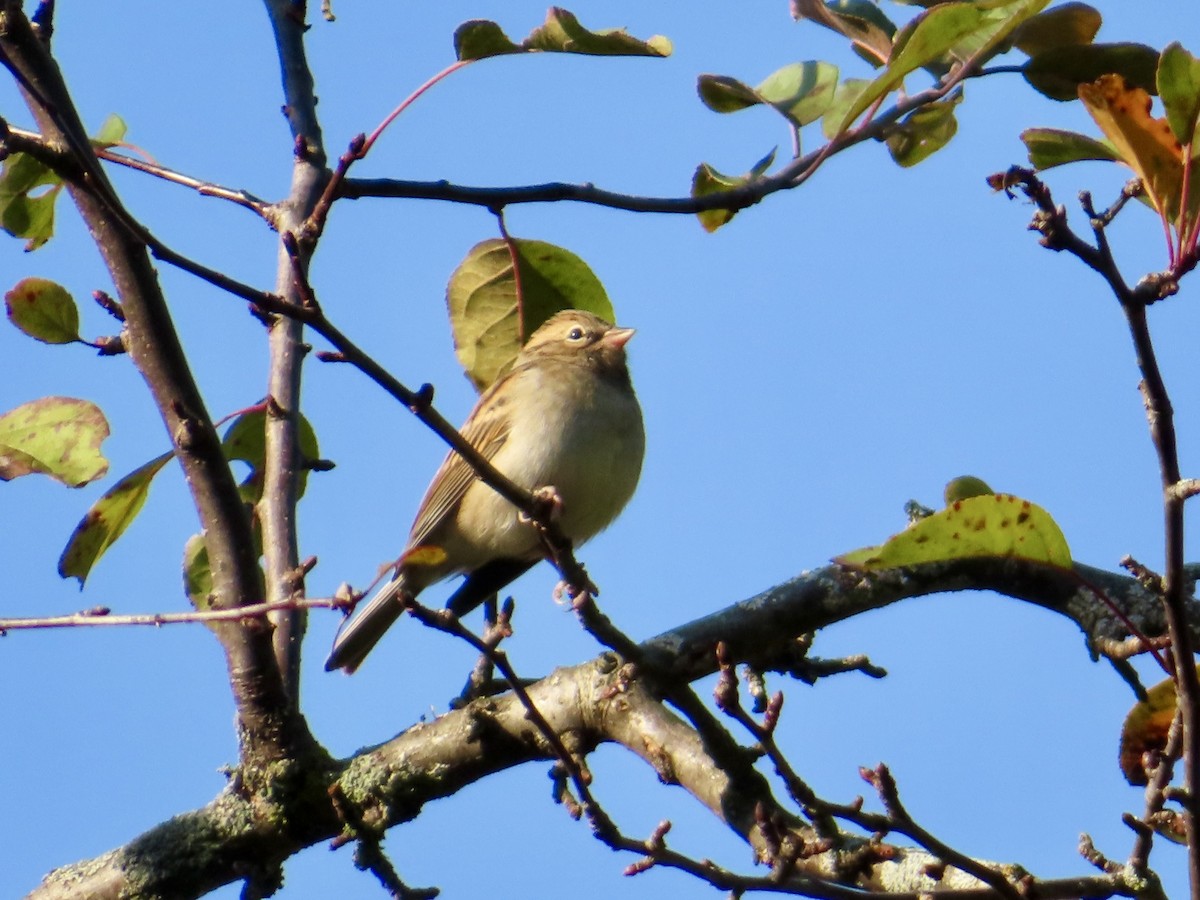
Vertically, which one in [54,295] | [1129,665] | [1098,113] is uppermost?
[54,295]

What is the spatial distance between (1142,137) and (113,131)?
3239 millimetres

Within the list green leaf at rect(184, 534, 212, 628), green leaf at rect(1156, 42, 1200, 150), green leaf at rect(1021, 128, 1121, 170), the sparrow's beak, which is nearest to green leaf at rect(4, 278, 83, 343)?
green leaf at rect(184, 534, 212, 628)

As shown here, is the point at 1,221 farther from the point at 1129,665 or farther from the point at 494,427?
the point at 1129,665

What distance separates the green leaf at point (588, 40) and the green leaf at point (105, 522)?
1.41m

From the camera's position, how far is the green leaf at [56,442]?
3.48m

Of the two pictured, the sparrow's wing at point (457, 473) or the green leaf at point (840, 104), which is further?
the sparrow's wing at point (457, 473)

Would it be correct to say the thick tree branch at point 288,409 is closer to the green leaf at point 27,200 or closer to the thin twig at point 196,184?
the thin twig at point 196,184

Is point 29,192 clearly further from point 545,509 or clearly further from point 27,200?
point 545,509

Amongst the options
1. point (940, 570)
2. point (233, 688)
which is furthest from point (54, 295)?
point (940, 570)

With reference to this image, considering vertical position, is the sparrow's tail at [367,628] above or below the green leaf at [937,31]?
above

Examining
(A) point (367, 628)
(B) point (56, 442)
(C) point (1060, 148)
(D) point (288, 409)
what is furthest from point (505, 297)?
(C) point (1060, 148)

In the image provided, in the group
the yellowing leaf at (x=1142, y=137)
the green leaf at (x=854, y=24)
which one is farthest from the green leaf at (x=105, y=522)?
the yellowing leaf at (x=1142, y=137)

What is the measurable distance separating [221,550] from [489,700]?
0.75 meters

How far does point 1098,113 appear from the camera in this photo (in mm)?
2240
